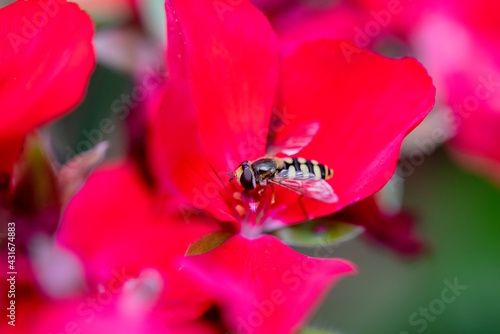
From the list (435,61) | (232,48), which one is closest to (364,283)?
(435,61)

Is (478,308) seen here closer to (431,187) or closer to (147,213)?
(431,187)

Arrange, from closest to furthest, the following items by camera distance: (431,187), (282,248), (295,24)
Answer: (282,248) < (295,24) < (431,187)

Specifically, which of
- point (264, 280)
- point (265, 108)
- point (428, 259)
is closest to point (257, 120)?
point (265, 108)

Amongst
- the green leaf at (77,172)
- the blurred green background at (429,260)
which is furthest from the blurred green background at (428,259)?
the green leaf at (77,172)

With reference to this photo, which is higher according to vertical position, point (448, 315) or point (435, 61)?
point (435, 61)

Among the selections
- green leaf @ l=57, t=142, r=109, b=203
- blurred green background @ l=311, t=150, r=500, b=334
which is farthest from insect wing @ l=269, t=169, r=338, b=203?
blurred green background @ l=311, t=150, r=500, b=334

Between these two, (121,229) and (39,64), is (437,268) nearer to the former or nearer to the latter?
(121,229)
